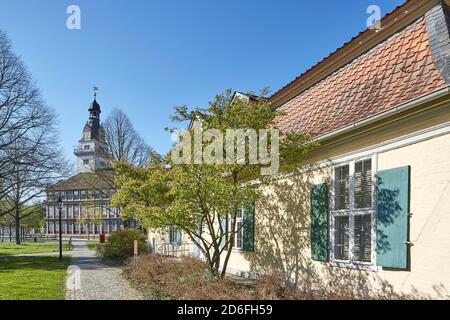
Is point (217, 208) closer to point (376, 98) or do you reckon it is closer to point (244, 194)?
point (244, 194)

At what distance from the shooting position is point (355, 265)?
667cm

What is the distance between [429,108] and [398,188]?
1.36 metres

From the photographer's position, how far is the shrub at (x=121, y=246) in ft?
54.9

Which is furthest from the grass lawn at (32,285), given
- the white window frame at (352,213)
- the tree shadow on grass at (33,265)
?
the white window frame at (352,213)

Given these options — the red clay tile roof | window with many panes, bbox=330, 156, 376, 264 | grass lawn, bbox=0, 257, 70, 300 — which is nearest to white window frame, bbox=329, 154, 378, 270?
window with many panes, bbox=330, 156, 376, 264

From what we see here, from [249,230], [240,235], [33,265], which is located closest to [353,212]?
[249,230]

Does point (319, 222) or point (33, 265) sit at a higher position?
point (319, 222)

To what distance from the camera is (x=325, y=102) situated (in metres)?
8.58

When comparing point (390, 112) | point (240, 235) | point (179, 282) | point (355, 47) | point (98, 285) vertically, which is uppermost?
point (355, 47)

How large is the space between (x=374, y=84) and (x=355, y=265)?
11.7 feet

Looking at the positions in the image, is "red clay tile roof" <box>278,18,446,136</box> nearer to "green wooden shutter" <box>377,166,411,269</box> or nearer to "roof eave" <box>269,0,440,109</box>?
"roof eave" <box>269,0,440,109</box>

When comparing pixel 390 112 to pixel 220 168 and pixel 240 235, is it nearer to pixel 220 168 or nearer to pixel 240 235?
pixel 220 168

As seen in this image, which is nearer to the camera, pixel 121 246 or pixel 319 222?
pixel 319 222

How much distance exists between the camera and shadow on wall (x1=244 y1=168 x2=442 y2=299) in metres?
6.41
